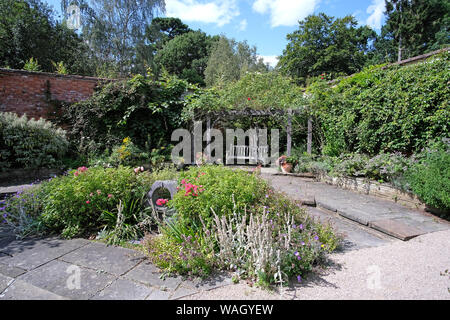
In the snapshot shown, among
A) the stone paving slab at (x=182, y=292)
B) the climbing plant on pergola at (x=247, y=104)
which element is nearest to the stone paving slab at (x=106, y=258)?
the stone paving slab at (x=182, y=292)

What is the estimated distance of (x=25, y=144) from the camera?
18.9 ft

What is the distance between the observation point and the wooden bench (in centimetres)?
805

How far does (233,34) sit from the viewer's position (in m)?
21.0

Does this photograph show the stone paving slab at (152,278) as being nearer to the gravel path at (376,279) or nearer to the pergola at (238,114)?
the gravel path at (376,279)

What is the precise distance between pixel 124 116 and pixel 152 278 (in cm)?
632

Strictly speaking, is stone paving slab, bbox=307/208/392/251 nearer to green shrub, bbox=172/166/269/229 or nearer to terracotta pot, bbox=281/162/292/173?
green shrub, bbox=172/166/269/229

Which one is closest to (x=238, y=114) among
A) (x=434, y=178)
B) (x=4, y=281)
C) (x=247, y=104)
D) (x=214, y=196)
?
(x=247, y=104)

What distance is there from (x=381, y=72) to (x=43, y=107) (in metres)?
9.55

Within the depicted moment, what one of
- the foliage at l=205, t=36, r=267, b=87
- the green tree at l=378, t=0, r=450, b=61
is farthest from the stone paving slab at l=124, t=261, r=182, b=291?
the green tree at l=378, t=0, r=450, b=61

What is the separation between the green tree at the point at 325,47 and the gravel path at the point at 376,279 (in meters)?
20.0

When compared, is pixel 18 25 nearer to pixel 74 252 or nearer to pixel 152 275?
pixel 74 252

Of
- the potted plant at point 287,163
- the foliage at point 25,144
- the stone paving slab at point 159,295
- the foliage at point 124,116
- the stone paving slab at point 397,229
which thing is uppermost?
the foliage at point 124,116

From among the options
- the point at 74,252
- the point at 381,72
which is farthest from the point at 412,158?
the point at 74,252

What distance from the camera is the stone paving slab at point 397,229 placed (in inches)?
115
